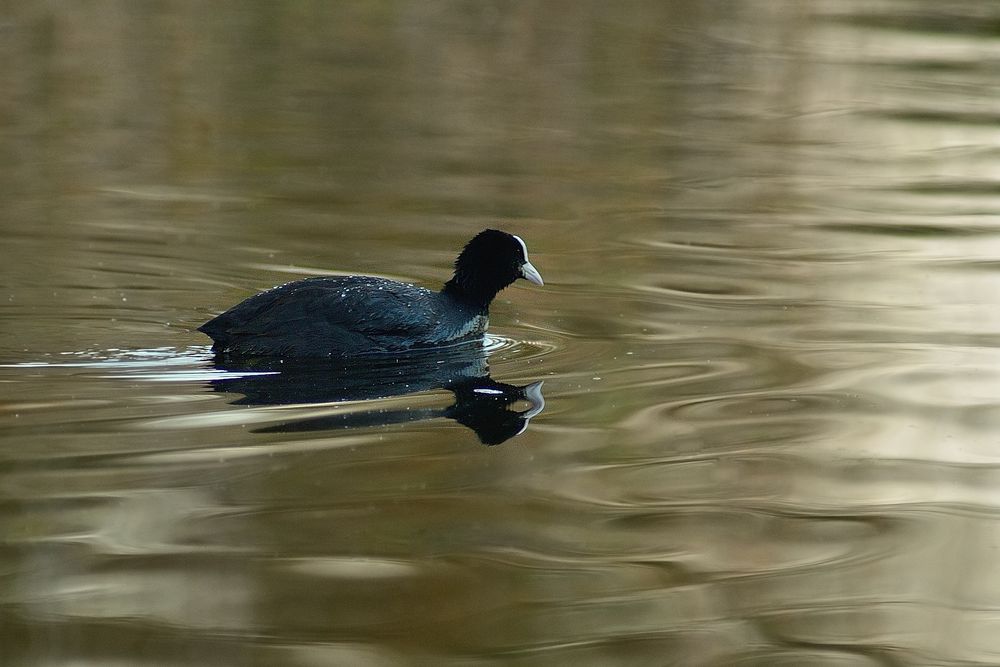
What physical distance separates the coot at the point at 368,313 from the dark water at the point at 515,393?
10.0 inches

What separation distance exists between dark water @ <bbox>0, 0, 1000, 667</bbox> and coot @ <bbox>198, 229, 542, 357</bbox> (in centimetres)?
25

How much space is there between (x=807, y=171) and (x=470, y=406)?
6751 mm

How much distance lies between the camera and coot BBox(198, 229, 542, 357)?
6.67 metres

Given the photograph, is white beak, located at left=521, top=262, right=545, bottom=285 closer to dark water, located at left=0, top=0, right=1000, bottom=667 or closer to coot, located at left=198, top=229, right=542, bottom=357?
coot, located at left=198, top=229, right=542, bottom=357

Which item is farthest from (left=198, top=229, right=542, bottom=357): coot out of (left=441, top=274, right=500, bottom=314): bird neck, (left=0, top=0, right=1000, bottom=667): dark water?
(left=0, top=0, right=1000, bottom=667): dark water

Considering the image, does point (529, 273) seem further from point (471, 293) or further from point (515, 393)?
point (515, 393)

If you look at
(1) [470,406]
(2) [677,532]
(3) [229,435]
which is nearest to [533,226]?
(1) [470,406]

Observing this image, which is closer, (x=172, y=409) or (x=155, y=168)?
(x=172, y=409)

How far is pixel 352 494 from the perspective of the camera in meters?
4.80

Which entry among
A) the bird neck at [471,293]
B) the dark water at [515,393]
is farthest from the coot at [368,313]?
the dark water at [515,393]

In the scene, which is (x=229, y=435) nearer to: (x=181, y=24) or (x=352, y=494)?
(x=352, y=494)

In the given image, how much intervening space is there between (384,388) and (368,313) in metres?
0.72

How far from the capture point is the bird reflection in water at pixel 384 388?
568 centimetres

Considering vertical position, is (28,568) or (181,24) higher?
(181,24)
